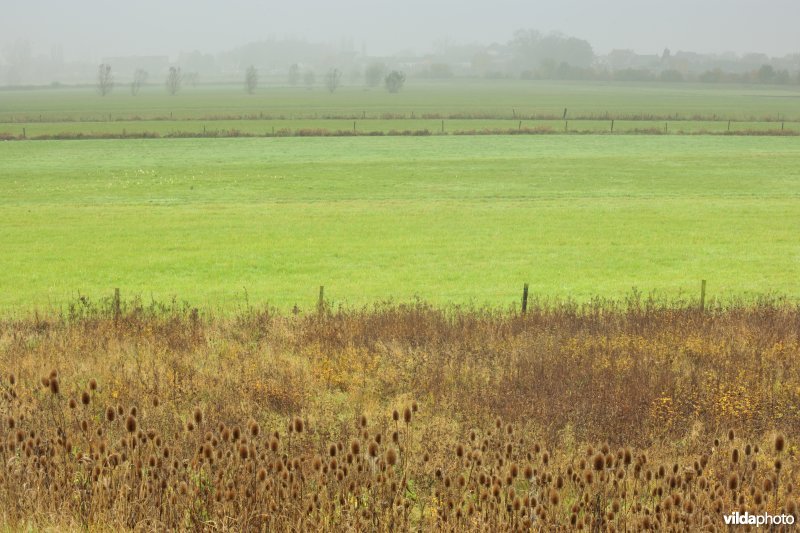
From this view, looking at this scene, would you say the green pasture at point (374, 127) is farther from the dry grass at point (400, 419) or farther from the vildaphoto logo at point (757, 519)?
the vildaphoto logo at point (757, 519)

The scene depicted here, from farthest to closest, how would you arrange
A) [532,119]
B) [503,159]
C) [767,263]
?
[532,119]
[503,159]
[767,263]

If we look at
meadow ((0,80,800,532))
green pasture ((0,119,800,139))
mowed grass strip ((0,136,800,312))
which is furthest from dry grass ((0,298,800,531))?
green pasture ((0,119,800,139))

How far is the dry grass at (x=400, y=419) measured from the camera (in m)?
7.55

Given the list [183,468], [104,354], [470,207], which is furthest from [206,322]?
[470,207]

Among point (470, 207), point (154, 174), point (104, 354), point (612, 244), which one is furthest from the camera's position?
point (154, 174)

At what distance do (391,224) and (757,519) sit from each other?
29.0 m

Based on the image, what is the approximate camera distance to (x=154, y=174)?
52.7 m

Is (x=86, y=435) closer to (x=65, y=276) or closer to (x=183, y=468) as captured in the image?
(x=183, y=468)

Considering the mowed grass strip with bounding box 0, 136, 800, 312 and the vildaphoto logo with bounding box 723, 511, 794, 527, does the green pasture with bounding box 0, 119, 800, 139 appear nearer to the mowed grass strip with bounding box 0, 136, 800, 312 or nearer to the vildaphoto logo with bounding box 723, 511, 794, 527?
the mowed grass strip with bounding box 0, 136, 800, 312

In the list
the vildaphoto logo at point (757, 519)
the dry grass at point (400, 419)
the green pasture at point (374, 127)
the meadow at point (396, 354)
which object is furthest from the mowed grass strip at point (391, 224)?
the green pasture at point (374, 127)

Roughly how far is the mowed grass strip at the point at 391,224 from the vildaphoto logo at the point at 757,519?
14748 millimetres

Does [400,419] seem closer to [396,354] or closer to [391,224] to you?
[396,354]

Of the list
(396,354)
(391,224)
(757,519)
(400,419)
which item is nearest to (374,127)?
(391,224)

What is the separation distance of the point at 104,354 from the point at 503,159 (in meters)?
49.5
